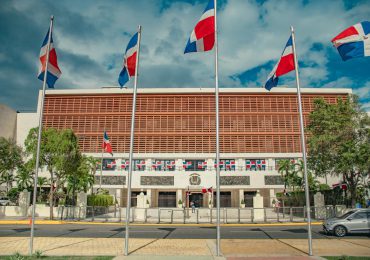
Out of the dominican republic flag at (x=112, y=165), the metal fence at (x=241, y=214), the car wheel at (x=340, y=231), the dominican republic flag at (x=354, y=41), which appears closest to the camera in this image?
the dominican republic flag at (x=354, y=41)

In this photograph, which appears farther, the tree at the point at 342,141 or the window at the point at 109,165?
the window at the point at 109,165

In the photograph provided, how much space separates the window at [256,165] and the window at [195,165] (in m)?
7.24

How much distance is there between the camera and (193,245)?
13680 mm

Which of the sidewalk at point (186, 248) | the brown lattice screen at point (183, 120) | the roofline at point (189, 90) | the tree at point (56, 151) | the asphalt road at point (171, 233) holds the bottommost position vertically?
the asphalt road at point (171, 233)

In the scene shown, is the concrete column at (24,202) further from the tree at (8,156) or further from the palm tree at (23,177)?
the palm tree at (23,177)

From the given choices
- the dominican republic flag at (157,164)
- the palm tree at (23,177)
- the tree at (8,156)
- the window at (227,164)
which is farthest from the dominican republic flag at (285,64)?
the dominican republic flag at (157,164)

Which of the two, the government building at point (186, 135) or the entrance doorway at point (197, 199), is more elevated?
the government building at point (186, 135)

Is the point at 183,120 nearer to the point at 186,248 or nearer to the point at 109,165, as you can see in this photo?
the point at 109,165

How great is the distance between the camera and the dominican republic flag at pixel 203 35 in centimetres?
1280

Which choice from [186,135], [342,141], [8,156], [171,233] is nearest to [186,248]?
[171,233]

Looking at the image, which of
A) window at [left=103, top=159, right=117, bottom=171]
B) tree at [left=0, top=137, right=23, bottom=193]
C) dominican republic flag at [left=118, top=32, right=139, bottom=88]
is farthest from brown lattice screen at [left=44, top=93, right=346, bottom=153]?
dominican republic flag at [left=118, top=32, right=139, bottom=88]

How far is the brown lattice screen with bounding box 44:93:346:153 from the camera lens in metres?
54.2

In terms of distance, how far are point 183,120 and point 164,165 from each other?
869 centimetres

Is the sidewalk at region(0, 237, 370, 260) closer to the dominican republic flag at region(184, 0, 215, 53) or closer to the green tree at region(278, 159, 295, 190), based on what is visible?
the dominican republic flag at region(184, 0, 215, 53)
